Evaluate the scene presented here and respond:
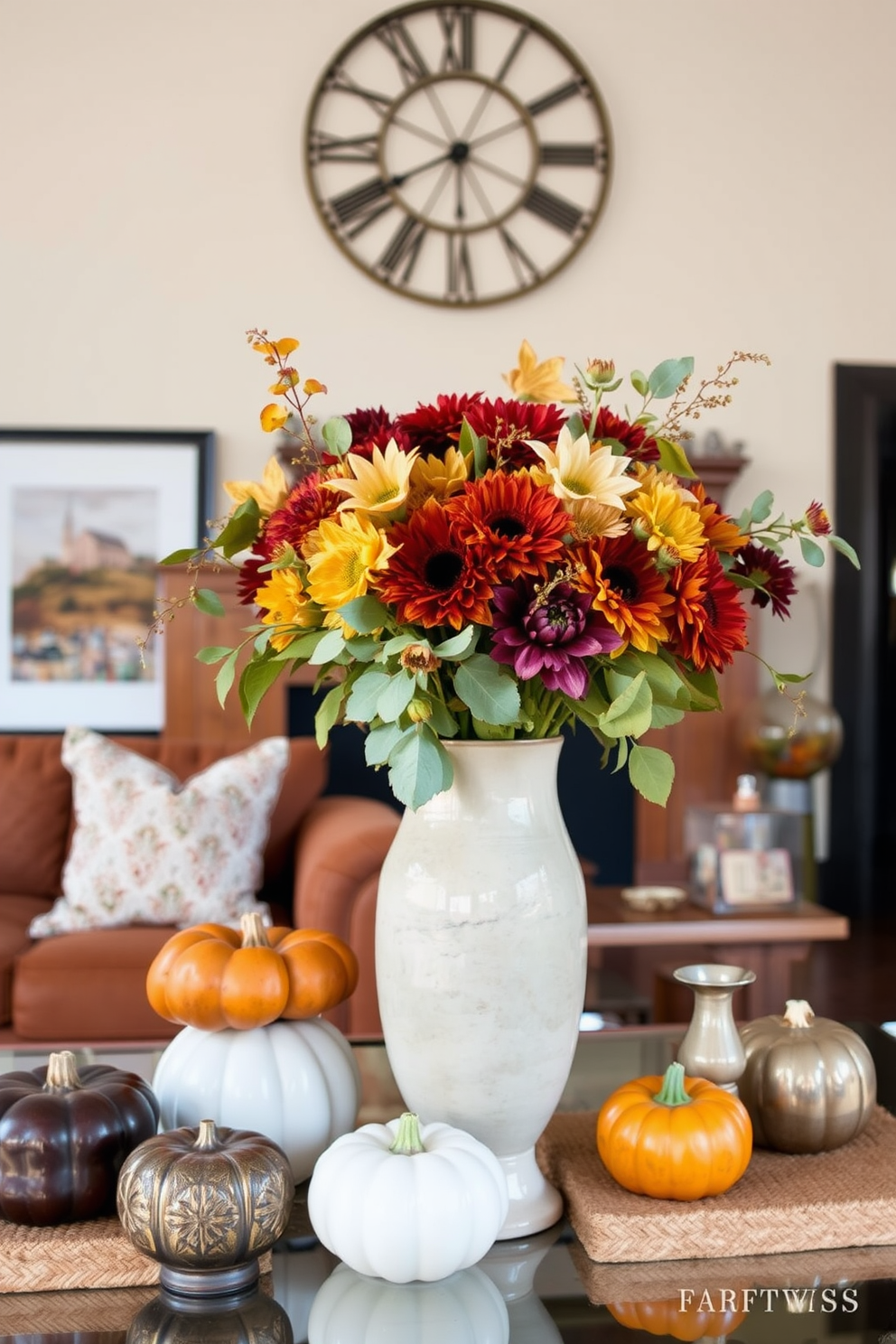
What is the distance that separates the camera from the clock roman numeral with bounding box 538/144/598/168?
453 centimetres

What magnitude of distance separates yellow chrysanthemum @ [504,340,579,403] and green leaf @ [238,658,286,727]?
0.30 m

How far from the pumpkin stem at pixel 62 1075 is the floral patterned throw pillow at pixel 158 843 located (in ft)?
5.73

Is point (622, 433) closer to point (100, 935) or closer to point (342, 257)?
point (100, 935)

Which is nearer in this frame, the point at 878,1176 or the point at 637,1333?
the point at 637,1333

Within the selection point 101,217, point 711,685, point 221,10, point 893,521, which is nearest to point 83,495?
point 101,217

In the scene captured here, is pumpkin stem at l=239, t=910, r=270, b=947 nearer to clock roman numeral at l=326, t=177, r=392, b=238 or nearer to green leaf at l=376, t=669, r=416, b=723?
green leaf at l=376, t=669, r=416, b=723

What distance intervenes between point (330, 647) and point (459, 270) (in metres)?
3.85

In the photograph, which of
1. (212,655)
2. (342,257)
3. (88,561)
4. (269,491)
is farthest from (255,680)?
(342,257)

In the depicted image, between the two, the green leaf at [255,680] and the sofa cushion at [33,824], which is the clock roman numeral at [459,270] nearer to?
the sofa cushion at [33,824]

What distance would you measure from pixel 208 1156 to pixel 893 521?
24.0ft

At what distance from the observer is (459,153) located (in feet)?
14.8

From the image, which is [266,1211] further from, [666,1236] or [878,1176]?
[878,1176]

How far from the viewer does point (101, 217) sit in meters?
4.39

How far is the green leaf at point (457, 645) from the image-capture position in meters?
0.88
